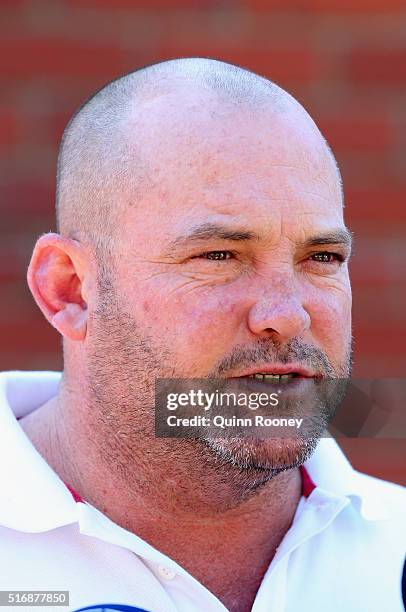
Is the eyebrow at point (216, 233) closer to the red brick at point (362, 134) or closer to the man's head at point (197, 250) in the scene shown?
the man's head at point (197, 250)

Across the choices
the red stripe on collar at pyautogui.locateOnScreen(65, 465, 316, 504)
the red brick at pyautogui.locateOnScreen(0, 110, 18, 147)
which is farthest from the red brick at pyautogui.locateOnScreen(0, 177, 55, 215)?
the red stripe on collar at pyautogui.locateOnScreen(65, 465, 316, 504)

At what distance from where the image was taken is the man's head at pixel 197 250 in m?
1.71

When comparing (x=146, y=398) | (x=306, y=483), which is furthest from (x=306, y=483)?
(x=146, y=398)

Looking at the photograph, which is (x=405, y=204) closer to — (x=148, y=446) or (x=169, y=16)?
(x=169, y=16)

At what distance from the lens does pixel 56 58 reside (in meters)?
2.95

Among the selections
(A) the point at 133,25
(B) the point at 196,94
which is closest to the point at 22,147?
(A) the point at 133,25

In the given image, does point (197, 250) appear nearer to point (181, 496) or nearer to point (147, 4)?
point (181, 496)

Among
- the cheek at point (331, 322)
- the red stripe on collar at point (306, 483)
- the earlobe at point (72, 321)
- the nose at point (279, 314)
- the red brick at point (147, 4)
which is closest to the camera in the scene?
the nose at point (279, 314)

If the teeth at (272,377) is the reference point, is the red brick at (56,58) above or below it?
above

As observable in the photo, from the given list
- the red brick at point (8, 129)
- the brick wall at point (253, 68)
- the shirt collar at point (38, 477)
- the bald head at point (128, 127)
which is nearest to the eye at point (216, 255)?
the bald head at point (128, 127)

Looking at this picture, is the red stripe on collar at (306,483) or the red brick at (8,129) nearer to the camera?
the red stripe on collar at (306,483)

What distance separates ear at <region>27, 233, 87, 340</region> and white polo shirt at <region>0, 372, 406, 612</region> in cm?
18

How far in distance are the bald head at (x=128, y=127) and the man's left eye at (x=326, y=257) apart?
26 centimetres

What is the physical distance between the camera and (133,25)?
2934mm
